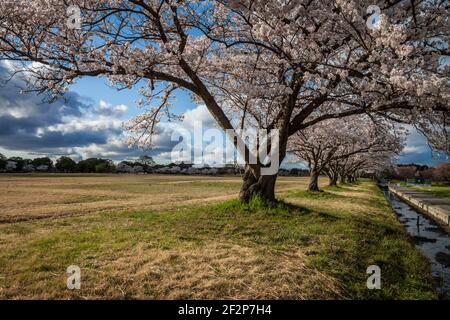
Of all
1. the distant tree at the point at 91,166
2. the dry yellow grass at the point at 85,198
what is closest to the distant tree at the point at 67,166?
the distant tree at the point at 91,166

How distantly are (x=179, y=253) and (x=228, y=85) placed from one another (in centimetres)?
984

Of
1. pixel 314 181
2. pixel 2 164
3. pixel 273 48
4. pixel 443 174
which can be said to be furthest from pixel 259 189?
pixel 2 164

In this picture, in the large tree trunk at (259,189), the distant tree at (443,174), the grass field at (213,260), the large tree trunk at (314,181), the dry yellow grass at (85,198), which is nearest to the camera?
the grass field at (213,260)

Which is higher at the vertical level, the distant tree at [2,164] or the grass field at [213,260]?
the distant tree at [2,164]

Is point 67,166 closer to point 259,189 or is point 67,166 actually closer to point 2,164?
point 2,164

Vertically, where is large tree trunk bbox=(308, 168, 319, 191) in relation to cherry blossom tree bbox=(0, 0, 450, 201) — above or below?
below

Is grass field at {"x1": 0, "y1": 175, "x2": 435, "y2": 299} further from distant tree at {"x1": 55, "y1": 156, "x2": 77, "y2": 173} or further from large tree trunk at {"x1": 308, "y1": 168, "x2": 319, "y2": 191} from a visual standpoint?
distant tree at {"x1": 55, "y1": 156, "x2": 77, "y2": 173}

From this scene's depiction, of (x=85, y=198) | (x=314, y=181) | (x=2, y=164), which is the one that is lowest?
(x=85, y=198)

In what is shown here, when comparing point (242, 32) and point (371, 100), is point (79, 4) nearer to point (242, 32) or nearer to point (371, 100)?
point (242, 32)

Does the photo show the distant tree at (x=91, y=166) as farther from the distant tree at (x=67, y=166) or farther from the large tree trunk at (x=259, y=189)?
the large tree trunk at (x=259, y=189)

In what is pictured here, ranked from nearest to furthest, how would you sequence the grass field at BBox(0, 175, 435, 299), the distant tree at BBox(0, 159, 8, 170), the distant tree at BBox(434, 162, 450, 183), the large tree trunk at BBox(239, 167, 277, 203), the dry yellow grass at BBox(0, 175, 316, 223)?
the grass field at BBox(0, 175, 435, 299) < the large tree trunk at BBox(239, 167, 277, 203) < the dry yellow grass at BBox(0, 175, 316, 223) < the distant tree at BBox(434, 162, 450, 183) < the distant tree at BBox(0, 159, 8, 170)

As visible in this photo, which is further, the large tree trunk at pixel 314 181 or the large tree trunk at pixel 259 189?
the large tree trunk at pixel 314 181

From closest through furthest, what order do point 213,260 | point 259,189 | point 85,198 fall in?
point 213,260 → point 259,189 → point 85,198

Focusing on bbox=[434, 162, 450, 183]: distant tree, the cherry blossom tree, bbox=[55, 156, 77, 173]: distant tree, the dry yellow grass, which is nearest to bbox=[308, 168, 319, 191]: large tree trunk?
the dry yellow grass
